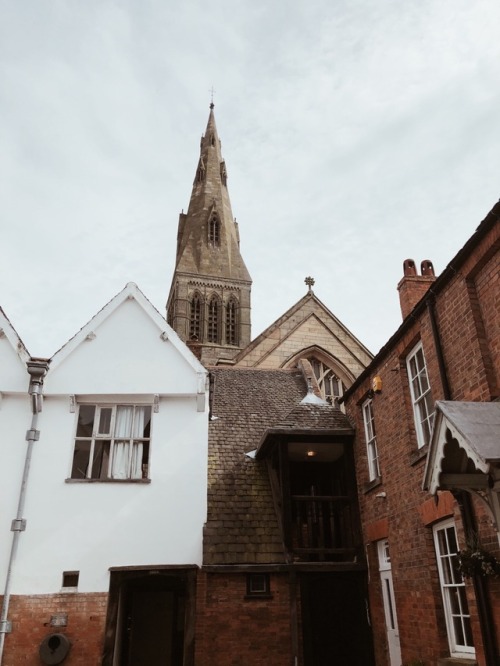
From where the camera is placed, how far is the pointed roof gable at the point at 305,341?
2556cm

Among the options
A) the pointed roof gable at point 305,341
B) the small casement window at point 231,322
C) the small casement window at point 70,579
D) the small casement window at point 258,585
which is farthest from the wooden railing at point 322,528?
Answer: the small casement window at point 231,322

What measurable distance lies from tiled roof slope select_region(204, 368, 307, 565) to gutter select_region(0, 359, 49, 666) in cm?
359

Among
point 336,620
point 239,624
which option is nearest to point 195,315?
point 336,620

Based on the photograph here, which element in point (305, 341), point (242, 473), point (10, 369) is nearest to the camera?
point (10, 369)

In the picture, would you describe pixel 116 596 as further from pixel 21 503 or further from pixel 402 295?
pixel 402 295

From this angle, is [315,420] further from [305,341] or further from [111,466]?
[305,341]

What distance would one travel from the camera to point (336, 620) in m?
12.0

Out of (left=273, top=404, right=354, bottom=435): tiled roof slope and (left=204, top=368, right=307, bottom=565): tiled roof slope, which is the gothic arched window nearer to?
(left=204, top=368, right=307, bottom=565): tiled roof slope

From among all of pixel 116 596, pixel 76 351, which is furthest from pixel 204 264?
pixel 116 596

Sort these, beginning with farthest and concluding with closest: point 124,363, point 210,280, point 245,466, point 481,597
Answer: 1. point 210,280
2. point 245,466
3. point 124,363
4. point 481,597

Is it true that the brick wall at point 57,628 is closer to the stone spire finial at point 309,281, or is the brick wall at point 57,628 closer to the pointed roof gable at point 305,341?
the pointed roof gable at point 305,341

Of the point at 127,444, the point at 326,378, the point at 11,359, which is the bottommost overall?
the point at 127,444

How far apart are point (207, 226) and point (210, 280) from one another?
585cm

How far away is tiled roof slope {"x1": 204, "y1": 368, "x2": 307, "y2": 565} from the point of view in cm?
1098
